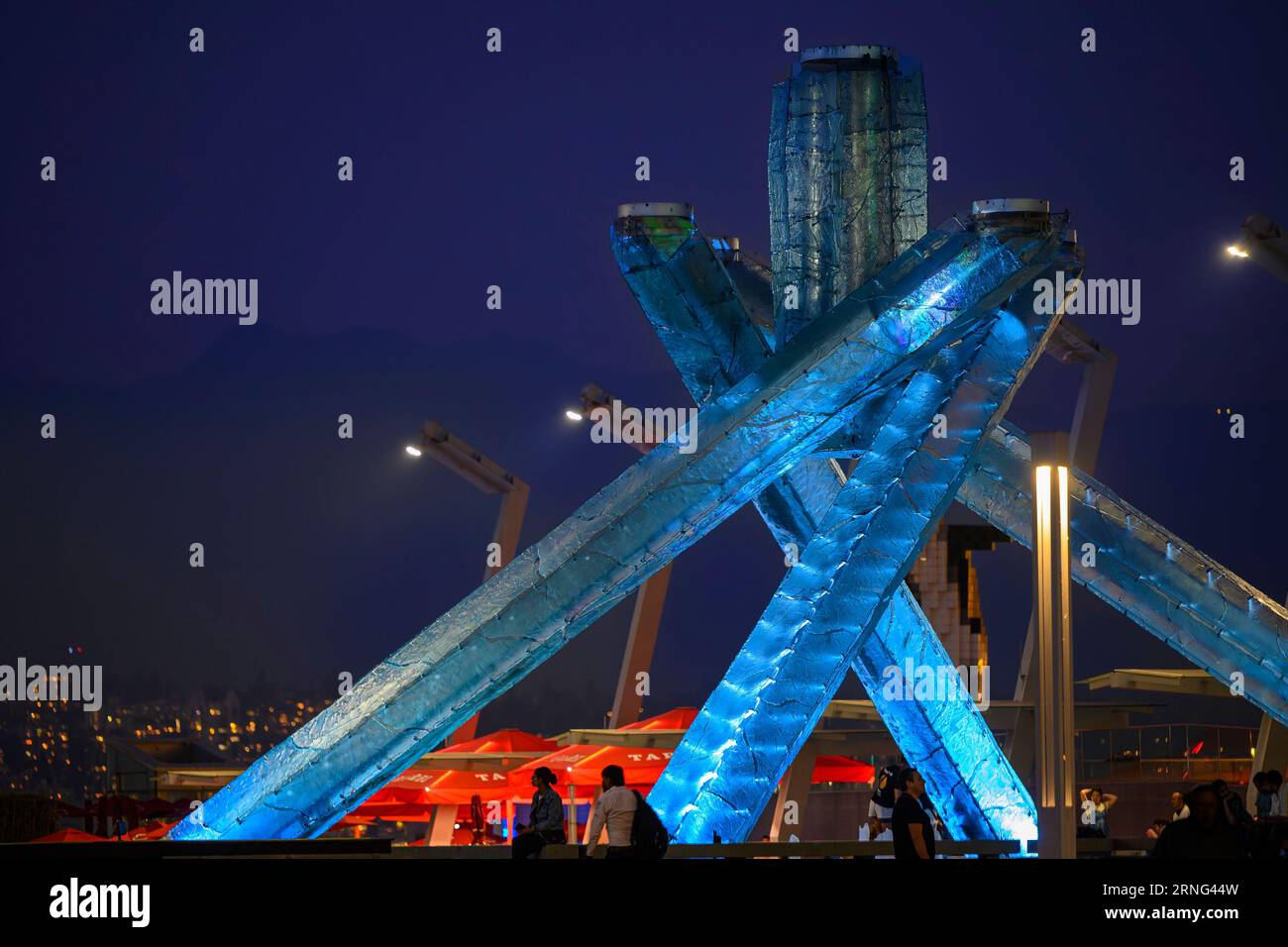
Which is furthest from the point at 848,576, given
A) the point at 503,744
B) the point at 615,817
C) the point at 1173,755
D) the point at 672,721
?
the point at 1173,755

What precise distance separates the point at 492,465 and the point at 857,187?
11729 millimetres

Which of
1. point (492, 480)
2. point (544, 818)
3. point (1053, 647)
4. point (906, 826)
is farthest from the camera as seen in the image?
point (492, 480)

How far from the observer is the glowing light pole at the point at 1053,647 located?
12.6 meters

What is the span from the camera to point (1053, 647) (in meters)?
12.7

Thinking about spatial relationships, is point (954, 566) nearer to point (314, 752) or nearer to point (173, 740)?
point (173, 740)

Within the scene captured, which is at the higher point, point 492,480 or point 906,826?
point 492,480

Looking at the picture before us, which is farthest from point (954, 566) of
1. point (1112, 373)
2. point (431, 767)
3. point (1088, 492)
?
point (1088, 492)

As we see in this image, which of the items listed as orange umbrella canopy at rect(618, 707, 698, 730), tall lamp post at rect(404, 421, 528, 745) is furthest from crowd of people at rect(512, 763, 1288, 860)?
tall lamp post at rect(404, 421, 528, 745)

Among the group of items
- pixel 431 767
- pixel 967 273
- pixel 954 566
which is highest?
pixel 967 273

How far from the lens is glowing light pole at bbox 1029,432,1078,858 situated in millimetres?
12648

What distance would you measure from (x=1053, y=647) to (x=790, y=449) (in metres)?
4.19

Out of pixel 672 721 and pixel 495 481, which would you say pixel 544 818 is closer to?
→ pixel 672 721
